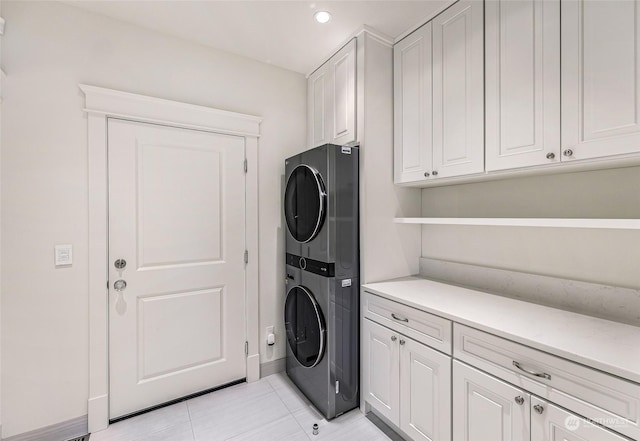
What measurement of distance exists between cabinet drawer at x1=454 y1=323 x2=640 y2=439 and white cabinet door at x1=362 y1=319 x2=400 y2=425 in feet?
1.54

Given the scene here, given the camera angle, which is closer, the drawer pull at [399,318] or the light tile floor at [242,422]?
the drawer pull at [399,318]

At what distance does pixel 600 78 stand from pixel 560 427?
136 centimetres

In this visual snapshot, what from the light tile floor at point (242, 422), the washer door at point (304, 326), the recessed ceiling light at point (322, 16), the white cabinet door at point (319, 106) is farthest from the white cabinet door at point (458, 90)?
the light tile floor at point (242, 422)

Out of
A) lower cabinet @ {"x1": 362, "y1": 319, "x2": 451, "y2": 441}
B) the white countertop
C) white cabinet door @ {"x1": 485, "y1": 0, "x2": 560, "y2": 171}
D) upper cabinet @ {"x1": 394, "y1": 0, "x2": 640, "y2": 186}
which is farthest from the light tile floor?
white cabinet door @ {"x1": 485, "y1": 0, "x2": 560, "y2": 171}

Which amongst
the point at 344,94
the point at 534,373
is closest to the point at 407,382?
the point at 534,373

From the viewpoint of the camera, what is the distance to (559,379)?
1059mm

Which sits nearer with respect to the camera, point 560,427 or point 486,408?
point 560,427

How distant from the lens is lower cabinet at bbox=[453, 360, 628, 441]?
1021 millimetres

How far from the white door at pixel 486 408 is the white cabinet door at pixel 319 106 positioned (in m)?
1.79

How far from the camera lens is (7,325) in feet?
5.32

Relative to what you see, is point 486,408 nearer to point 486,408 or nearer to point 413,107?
point 486,408

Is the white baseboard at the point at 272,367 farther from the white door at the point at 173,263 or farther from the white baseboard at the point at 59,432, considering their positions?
the white baseboard at the point at 59,432

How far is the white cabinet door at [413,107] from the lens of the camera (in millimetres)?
1861

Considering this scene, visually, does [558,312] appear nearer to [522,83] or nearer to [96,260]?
[522,83]
